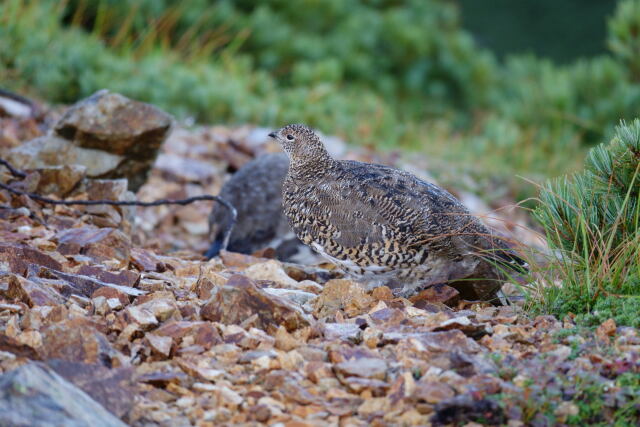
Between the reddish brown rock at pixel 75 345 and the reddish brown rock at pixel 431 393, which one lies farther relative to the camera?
the reddish brown rock at pixel 75 345

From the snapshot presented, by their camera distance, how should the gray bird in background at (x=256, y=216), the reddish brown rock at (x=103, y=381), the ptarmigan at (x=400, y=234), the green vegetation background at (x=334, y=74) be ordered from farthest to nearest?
the green vegetation background at (x=334, y=74), the gray bird in background at (x=256, y=216), the ptarmigan at (x=400, y=234), the reddish brown rock at (x=103, y=381)

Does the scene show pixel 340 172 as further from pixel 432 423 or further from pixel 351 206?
pixel 432 423

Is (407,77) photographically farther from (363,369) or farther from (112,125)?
(363,369)

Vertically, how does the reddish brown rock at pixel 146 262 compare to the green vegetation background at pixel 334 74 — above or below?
above

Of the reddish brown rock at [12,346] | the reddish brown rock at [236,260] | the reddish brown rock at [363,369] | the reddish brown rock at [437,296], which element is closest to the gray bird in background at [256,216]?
the reddish brown rock at [236,260]

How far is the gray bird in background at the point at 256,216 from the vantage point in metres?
6.30

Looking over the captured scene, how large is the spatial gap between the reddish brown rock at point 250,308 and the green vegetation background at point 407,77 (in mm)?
1229

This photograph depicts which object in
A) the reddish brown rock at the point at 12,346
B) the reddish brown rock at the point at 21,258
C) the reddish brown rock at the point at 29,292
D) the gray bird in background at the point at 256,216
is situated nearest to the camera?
the reddish brown rock at the point at 12,346

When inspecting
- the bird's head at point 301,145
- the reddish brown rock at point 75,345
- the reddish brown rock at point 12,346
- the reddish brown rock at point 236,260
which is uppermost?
the bird's head at point 301,145

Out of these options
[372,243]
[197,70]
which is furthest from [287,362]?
[197,70]

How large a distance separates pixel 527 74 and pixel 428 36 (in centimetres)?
192

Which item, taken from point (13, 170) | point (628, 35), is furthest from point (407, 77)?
point (13, 170)

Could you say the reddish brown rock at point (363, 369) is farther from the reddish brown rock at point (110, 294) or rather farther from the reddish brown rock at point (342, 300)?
the reddish brown rock at point (110, 294)

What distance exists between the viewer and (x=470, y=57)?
609 inches
